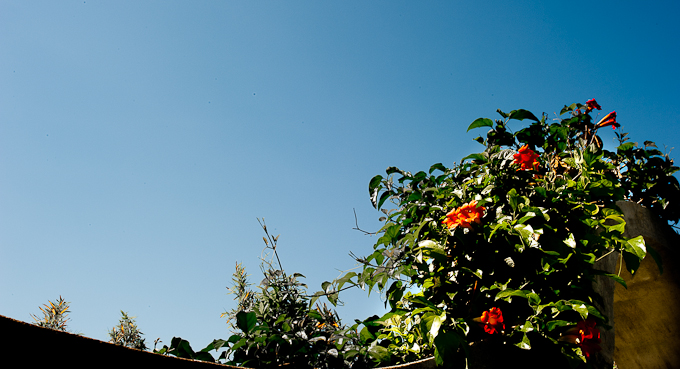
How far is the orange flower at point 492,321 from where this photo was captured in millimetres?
1252

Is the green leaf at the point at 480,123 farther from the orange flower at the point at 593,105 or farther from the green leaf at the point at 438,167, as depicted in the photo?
the orange flower at the point at 593,105

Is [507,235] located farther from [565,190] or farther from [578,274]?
[565,190]

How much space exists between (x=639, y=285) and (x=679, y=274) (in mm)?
220

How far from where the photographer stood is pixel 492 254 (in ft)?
4.66

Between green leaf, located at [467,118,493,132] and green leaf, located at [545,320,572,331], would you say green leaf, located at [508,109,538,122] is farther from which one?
green leaf, located at [545,320,572,331]

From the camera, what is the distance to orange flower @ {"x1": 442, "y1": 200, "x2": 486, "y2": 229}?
1390 mm

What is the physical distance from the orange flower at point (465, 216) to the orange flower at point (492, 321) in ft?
1.00

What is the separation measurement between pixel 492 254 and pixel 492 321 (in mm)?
264

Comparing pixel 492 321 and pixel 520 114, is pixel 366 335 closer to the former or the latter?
pixel 492 321

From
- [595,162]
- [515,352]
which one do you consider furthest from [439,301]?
[595,162]

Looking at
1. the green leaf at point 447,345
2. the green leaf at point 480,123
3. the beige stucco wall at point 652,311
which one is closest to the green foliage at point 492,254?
the green leaf at point 447,345

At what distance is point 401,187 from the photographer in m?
1.70

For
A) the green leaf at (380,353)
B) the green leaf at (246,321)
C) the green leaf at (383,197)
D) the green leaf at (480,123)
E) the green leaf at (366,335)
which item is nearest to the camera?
the green leaf at (246,321)

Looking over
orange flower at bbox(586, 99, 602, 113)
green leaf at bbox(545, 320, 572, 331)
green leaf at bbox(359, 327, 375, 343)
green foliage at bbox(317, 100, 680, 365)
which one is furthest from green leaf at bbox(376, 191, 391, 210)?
orange flower at bbox(586, 99, 602, 113)
